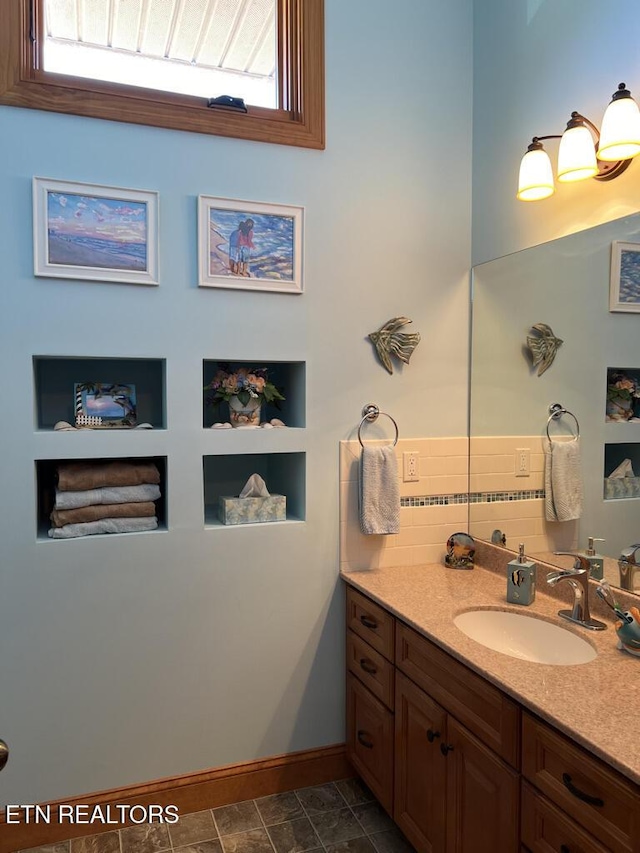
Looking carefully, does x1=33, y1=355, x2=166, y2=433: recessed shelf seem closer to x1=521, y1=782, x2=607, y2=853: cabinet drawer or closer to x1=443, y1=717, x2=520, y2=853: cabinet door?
x1=443, y1=717, x2=520, y2=853: cabinet door

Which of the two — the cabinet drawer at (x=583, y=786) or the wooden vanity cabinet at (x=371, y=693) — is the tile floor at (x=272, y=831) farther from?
the cabinet drawer at (x=583, y=786)

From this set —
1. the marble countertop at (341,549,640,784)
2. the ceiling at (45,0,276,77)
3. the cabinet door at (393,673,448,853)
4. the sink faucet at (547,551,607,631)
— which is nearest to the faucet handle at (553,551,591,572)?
the sink faucet at (547,551,607,631)

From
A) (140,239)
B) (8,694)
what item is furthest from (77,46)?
(8,694)

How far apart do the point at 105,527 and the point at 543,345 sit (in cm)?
160

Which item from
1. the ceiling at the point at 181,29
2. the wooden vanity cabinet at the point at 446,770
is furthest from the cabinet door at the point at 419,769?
the ceiling at the point at 181,29

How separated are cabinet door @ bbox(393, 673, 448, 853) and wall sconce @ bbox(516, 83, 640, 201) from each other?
1575mm

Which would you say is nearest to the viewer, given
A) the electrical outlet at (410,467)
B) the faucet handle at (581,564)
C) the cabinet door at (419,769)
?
the cabinet door at (419,769)

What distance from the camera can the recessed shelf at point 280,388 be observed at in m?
2.33

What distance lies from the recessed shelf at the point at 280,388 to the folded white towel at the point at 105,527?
1.38 feet

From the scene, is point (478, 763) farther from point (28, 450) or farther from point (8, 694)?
point (28, 450)

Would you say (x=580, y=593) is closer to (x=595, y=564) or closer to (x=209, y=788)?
(x=595, y=564)

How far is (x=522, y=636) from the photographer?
190 centimetres

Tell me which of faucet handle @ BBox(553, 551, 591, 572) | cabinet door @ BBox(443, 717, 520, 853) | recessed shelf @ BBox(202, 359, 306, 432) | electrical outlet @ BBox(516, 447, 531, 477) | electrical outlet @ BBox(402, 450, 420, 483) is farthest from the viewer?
electrical outlet @ BBox(402, 450, 420, 483)

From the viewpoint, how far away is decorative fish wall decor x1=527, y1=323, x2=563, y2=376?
210 cm
